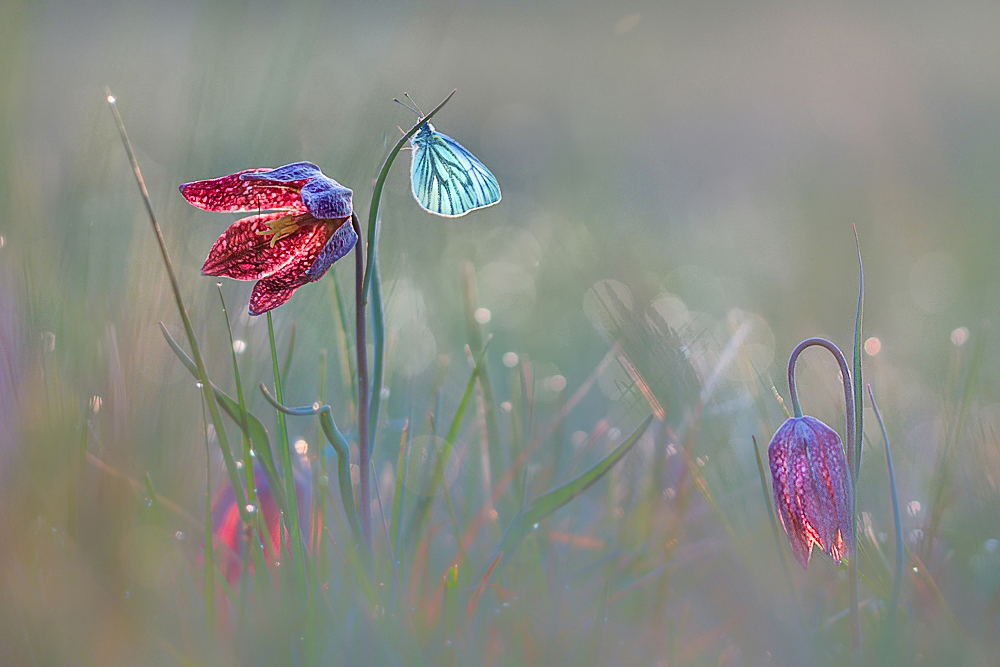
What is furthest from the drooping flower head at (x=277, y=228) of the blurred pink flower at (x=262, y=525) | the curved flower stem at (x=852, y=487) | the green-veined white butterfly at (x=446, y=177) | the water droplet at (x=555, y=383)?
the water droplet at (x=555, y=383)

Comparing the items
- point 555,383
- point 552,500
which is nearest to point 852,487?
point 552,500

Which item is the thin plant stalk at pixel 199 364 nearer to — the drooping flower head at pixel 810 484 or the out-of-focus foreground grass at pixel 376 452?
the out-of-focus foreground grass at pixel 376 452

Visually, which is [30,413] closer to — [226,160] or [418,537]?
[418,537]

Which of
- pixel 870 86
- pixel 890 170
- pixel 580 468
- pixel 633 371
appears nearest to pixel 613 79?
pixel 870 86

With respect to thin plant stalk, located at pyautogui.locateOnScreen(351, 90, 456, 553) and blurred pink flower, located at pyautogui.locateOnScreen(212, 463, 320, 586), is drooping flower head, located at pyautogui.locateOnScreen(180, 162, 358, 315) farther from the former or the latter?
blurred pink flower, located at pyautogui.locateOnScreen(212, 463, 320, 586)

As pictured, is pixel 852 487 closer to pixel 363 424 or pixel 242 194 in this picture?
pixel 363 424

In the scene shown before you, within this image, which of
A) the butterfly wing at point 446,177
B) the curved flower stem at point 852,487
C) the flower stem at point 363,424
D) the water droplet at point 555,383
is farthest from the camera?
the water droplet at point 555,383
